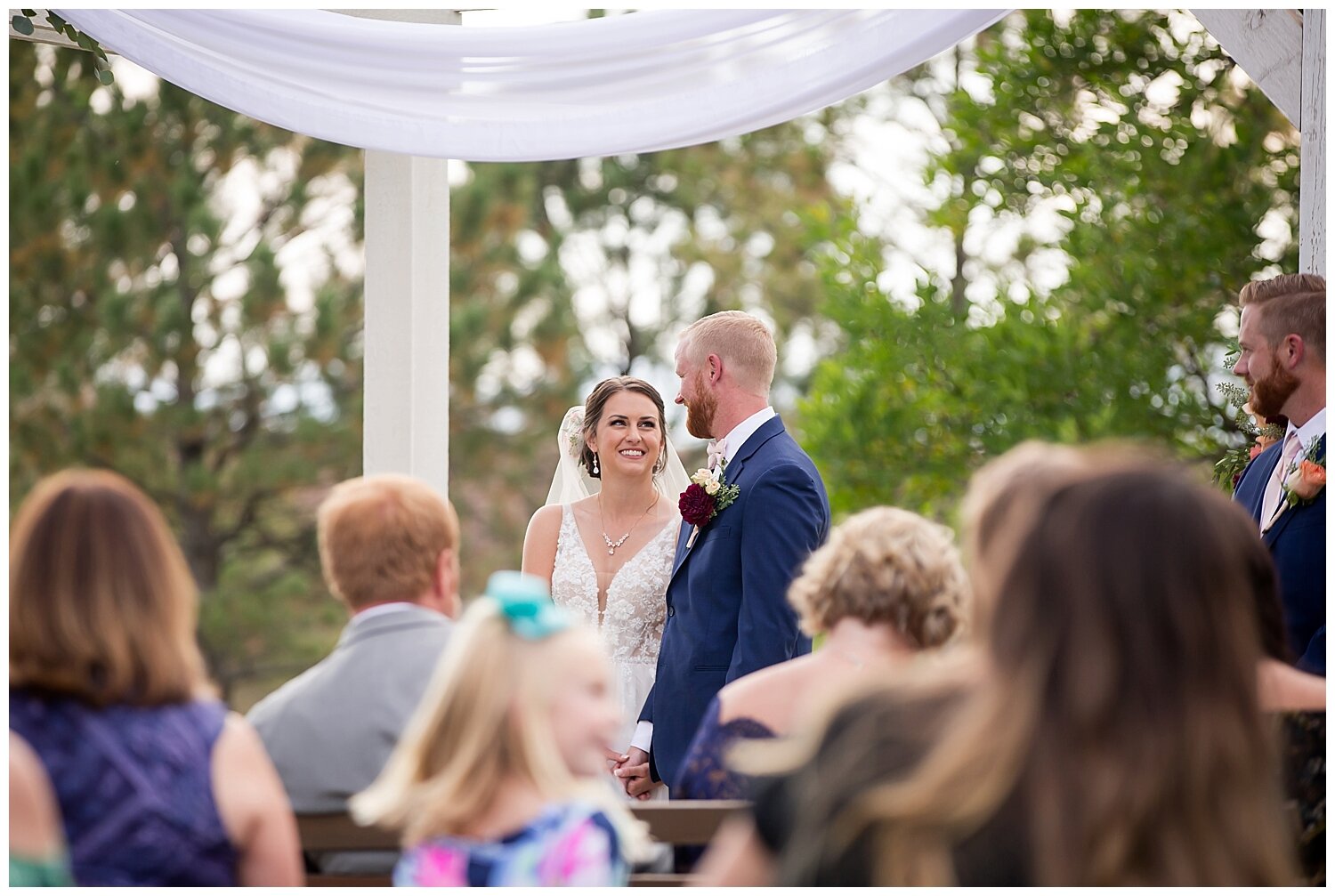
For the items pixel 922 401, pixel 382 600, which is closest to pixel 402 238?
pixel 382 600

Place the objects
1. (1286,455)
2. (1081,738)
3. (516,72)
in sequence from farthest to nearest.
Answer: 1. (516,72)
2. (1286,455)
3. (1081,738)

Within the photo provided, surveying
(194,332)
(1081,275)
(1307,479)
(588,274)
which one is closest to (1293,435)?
(1307,479)

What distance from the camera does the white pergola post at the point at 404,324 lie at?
4848mm

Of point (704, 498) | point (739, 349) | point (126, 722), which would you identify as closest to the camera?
point (126, 722)

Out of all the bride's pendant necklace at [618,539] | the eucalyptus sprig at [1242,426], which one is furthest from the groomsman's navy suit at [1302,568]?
the bride's pendant necklace at [618,539]

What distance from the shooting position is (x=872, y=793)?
1849 mm

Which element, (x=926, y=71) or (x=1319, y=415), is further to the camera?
(x=926, y=71)

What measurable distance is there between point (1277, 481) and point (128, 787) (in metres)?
2.95

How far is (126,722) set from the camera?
2207 mm

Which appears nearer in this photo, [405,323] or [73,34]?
[73,34]

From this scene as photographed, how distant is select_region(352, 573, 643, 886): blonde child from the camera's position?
2107mm

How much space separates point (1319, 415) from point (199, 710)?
285 centimetres

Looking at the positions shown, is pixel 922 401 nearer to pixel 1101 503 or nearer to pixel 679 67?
pixel 679 67

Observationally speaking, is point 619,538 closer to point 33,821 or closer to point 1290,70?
point 1290,70
